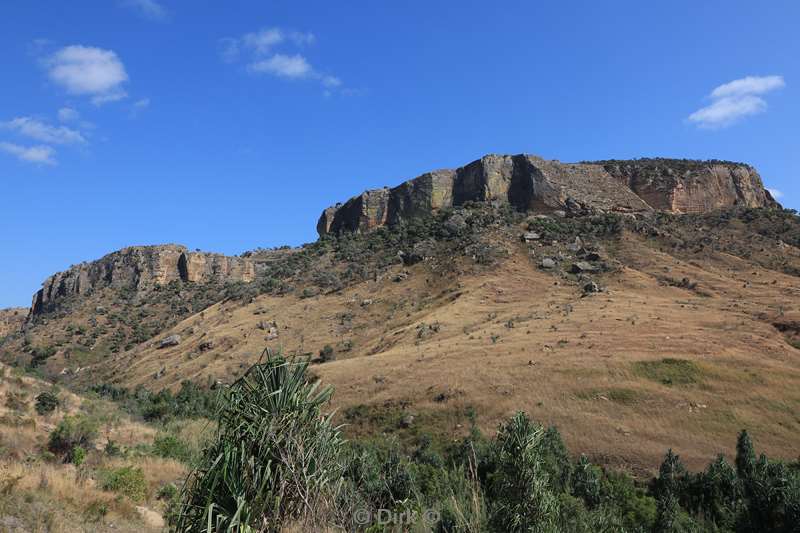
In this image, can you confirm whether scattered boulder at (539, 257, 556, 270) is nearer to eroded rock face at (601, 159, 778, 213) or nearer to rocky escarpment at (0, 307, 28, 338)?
eroded rock face at (601, 159, 778, 213)

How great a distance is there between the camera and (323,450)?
9188mm

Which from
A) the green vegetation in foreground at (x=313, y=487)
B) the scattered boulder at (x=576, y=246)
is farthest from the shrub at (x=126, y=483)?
the scattered boulder at (x=576, y=246)

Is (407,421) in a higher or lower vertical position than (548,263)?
lower

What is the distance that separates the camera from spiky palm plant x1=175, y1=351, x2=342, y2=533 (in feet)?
27.4

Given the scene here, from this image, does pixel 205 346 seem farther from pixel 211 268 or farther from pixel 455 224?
pixel 211 268

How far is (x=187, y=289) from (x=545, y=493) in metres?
85.0

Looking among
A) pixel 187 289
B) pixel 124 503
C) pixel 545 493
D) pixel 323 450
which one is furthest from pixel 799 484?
pixel 187 289

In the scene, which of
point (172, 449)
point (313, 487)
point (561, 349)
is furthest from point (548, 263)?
point (313, 487)

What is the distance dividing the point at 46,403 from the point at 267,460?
1750 centimetres

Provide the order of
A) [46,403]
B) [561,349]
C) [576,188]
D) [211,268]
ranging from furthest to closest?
[211,268], [576,188], [561,349], [46,403]

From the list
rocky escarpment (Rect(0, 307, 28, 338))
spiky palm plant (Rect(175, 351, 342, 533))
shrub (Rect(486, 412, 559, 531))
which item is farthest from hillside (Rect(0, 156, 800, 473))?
spiky palm plant (Rect(175, 351, 342, 533))

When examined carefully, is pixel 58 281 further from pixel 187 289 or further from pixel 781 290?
pixel 781 290

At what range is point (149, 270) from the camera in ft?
304

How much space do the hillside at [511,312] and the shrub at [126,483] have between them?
55.7 feet
